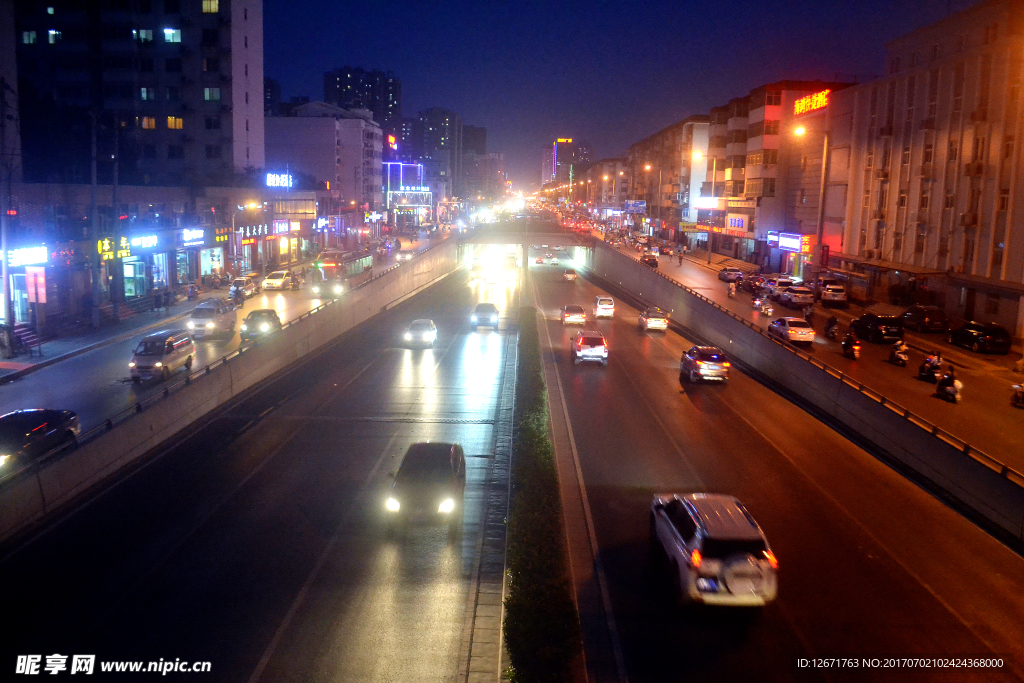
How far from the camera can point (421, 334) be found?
35531mm

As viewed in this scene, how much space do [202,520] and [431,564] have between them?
4795 mm

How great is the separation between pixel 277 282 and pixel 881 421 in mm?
42888

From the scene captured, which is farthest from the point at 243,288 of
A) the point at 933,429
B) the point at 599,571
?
the point at 599,571

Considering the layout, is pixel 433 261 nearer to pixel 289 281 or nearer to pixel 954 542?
pixel 289 281

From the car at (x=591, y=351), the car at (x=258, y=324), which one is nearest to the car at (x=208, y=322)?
the car at (x=258, y=324)

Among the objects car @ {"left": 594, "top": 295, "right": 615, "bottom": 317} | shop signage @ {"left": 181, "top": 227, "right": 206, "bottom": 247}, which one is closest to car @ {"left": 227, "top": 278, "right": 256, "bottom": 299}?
shop signage @ {"left": 181, "top": 227, "right": 206, "bottom": 247}

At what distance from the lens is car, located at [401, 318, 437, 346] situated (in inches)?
1391

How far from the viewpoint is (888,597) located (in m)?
11.5

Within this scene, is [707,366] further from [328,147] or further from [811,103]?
[328,147]

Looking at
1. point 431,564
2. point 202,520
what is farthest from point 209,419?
point 431,564

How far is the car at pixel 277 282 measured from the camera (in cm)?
5362

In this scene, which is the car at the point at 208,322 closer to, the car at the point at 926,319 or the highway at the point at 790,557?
the highway at the point at 790,557

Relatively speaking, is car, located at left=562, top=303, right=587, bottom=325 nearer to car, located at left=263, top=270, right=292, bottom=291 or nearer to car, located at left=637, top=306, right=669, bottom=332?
car, located at left=637, top=306, right=669, bottom=332

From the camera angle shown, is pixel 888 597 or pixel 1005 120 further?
pixel 1005 120
